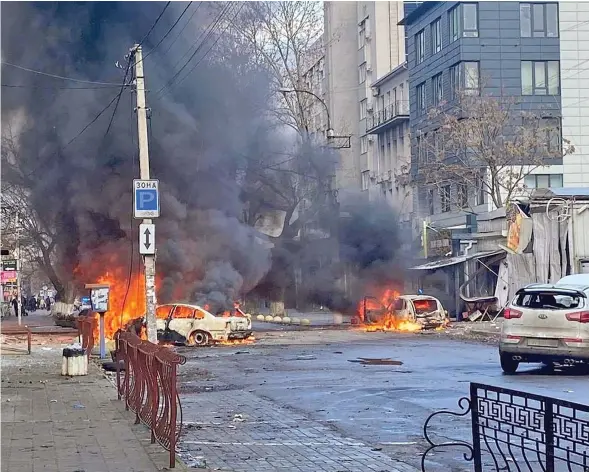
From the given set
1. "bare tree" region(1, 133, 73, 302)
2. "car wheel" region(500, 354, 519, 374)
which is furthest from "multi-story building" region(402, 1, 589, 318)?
"car wheel" region(500, 354, 519, 374)

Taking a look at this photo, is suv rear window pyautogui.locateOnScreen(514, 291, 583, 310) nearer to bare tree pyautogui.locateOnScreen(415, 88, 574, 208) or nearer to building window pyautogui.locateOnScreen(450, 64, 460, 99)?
bare tree pyautogui.locateOnScreen(415, 88, 574, 208)

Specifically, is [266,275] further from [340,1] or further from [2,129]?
[340,1]

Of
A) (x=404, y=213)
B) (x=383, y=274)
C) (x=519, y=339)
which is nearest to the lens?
(x=519, y=339)

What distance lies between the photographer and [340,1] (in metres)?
66.4

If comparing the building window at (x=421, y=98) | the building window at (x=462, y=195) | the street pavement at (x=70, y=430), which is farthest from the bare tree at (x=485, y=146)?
the street pavement at (x=70, y=430)

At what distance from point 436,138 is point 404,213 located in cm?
1249

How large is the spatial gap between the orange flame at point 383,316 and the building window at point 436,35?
14860mm

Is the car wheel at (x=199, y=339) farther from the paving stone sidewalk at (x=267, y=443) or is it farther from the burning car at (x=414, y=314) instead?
the paving stone sidewalk at (x=267, y=443)

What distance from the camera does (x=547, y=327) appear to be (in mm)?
16734

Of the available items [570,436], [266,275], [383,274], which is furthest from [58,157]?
[570,436]

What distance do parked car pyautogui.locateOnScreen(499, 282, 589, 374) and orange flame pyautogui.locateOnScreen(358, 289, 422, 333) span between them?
16848mm

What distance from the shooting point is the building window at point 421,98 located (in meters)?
52.2

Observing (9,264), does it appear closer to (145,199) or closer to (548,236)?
(145,199)

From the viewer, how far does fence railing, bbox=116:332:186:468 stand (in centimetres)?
843
